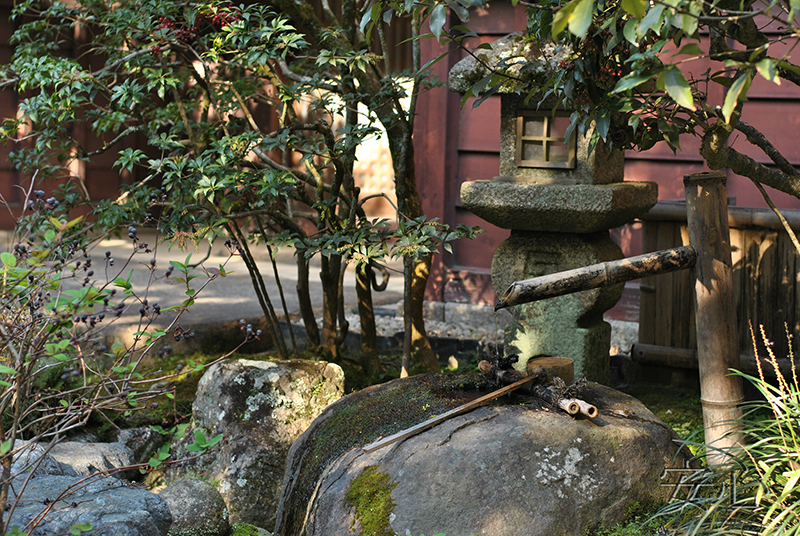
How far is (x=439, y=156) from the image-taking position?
630cm

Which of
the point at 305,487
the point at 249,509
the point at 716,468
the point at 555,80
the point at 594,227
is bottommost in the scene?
the point at 249,509

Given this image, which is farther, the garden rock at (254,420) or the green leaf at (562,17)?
the garden rock at (254,420)

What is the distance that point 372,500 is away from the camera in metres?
2.55

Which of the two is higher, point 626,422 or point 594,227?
point 594,227

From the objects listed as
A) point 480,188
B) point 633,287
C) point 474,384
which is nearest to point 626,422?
point 474,384

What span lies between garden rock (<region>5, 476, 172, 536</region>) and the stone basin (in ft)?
6.74

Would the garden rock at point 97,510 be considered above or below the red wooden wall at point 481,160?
below

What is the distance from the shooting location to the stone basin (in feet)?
11.6

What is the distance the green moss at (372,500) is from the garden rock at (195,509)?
2.87 feet

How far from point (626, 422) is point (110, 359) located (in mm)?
3636

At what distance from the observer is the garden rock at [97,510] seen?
7.62ft

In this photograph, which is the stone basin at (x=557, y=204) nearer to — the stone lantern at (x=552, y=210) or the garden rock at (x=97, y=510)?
the stone lantern at (x=552, y=210)

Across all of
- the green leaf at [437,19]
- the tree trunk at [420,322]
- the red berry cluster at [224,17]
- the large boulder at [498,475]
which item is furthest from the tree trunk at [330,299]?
the green leaf at [437,19]

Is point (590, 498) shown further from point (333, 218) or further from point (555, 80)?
point (333, 218)
